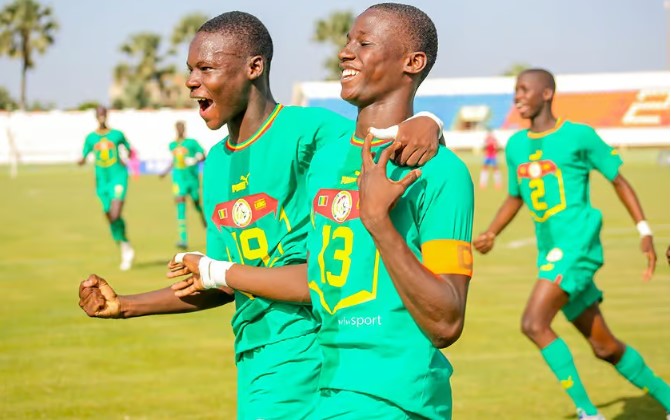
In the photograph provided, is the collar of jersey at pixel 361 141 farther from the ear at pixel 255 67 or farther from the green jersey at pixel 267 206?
the ear at pixel 255 67

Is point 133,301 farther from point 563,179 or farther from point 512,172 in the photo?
point 512,172

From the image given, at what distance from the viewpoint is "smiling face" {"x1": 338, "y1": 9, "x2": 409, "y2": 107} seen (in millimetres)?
3703

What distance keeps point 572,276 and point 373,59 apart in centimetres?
475

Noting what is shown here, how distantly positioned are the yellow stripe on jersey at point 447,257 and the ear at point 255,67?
1572 mm

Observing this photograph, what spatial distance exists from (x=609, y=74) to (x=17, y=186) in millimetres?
37173

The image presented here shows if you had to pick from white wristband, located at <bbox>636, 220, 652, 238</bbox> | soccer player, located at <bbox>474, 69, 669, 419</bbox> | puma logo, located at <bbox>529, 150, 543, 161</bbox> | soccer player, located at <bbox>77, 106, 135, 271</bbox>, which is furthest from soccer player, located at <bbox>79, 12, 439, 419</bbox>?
soccer player, located at <bbox>77, 106, 135, 271</bbox>

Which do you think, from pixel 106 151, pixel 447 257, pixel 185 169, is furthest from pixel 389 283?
pixel 185 169

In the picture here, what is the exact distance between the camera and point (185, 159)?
22.1 metres

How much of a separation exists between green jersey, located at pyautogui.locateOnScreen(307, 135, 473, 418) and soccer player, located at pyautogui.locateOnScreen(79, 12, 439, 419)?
75 centimetres

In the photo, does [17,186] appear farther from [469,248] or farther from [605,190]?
[469,248]

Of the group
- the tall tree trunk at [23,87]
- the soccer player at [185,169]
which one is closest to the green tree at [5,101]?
the tall tree trunk at [23,87]

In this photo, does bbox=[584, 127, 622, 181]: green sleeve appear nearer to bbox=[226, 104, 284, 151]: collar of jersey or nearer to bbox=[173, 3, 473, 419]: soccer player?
bbox=[226, 104, 284, 151]: collar of jersey

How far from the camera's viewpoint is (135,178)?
52.9 m

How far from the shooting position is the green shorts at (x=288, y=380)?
4.43m
